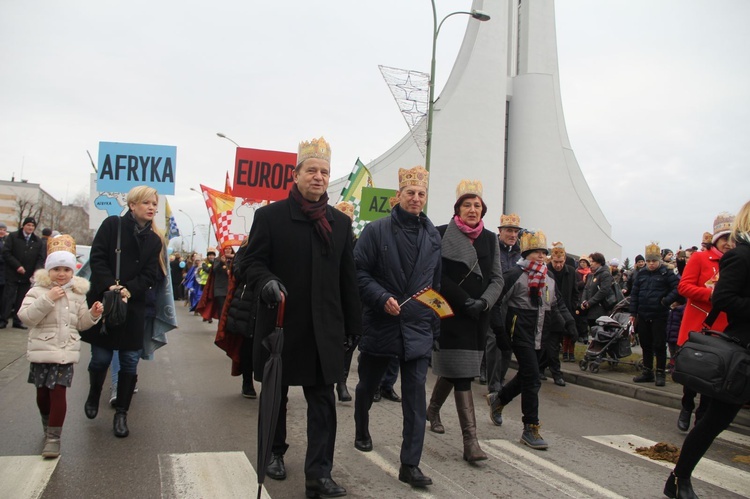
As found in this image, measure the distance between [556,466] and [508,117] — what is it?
49.2m

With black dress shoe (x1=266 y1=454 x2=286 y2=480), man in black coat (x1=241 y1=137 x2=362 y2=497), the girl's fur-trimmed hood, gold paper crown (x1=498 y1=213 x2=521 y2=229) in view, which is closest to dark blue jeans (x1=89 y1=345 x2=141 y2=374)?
the girl's fur-trimmed hood

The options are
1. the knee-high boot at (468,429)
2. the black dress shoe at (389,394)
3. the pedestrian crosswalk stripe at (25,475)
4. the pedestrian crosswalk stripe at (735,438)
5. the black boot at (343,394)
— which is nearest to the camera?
the pedestrian crosswalk stripe at (25,475)

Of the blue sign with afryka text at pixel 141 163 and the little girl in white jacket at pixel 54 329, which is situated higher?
the blue sign with afryka text at pixel 141 163

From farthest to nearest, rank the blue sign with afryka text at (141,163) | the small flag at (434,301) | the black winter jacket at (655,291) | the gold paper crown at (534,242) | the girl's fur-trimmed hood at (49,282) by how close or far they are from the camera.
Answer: the black winter jacket at (655,291), the blue sign with afryka text at (141,163), the gold paper crown at (534,242), the girl's fur-trimmed hood at (49,282), the small flag at (434,301)

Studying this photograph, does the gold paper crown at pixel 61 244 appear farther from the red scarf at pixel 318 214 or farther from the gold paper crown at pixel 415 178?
the gold paper crown at pixel 415 178

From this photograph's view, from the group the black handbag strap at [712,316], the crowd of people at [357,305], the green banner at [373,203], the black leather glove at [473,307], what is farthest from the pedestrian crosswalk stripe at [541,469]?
the green banner at [373,203]

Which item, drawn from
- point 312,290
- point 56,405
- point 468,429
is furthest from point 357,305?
point 56,405

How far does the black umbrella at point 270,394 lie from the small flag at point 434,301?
1136 mm

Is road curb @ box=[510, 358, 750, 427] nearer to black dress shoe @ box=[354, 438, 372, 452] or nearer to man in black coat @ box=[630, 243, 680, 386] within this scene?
man in black coat @ box=[630, 243, 680, 386]

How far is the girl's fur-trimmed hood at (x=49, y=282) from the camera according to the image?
4.73m

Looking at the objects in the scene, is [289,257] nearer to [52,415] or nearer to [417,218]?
[417,218]

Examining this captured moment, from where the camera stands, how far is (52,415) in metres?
4.61

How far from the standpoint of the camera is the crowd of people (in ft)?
13.0

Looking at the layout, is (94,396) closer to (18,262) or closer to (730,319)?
(730,319)
